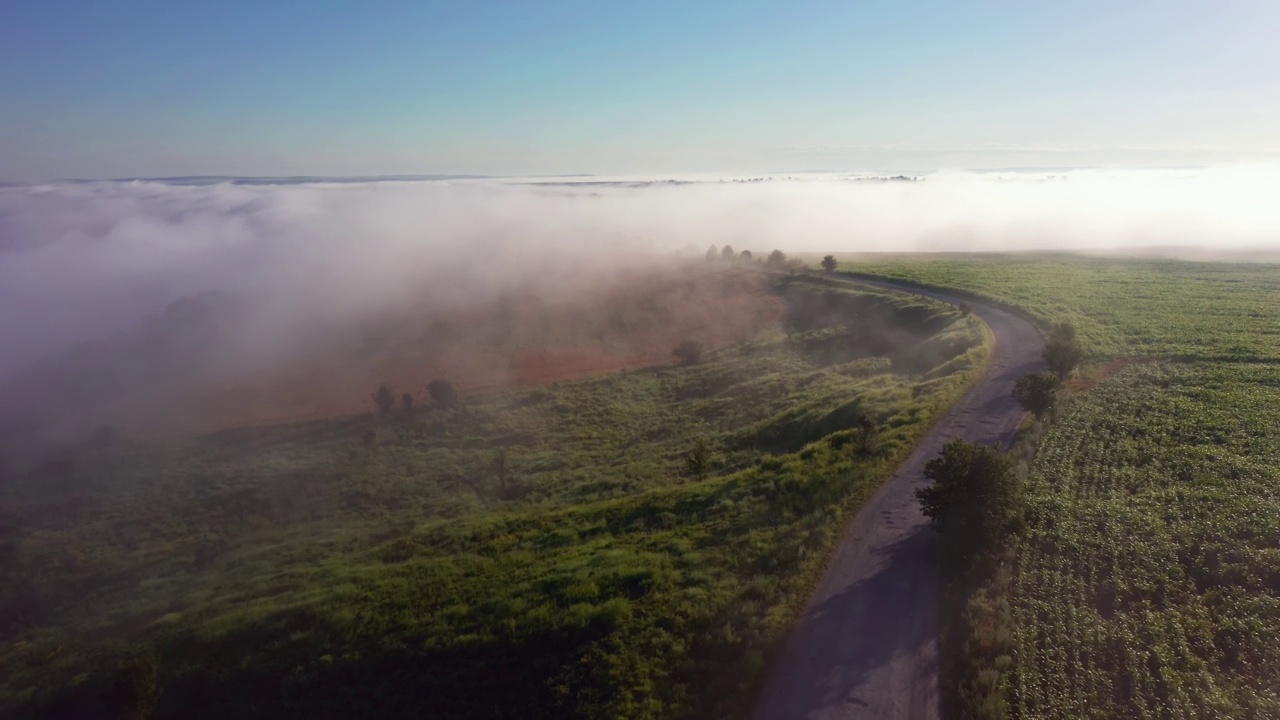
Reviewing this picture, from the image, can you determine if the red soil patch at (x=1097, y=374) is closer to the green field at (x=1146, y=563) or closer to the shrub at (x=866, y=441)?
the green field at (x=1146, y=563)

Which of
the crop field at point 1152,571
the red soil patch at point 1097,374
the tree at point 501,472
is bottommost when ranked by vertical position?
the tree at point 501,472

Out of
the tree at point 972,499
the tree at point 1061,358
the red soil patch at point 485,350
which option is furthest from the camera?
the red soil patch at point 485,350

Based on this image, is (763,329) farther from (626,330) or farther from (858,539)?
(858,539)

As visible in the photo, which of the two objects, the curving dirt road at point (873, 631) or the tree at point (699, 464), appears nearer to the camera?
the curving dirt road at point (873, 631)

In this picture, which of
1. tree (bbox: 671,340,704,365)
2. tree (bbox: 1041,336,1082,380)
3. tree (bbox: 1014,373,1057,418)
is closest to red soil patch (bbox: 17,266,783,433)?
tree (bbox: 671,340,704,365)

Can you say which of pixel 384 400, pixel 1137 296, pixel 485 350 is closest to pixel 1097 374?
pixel 1137 296

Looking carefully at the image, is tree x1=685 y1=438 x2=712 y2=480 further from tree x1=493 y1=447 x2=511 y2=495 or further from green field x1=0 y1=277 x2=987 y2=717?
tree x1=493 y1=447 x2=511 y2=495

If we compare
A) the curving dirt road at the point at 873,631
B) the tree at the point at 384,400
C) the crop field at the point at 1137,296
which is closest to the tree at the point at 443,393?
the tree at the point at 384,400

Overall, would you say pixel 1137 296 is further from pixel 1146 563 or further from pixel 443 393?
pixel 443 393
